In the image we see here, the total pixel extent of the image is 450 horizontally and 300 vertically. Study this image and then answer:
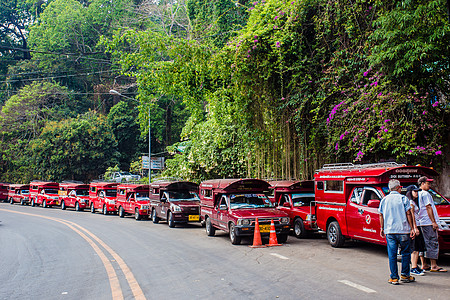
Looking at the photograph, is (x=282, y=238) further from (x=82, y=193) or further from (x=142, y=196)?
(x=82, y=193)

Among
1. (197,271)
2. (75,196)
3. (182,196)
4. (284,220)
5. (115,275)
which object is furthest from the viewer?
(75,196)

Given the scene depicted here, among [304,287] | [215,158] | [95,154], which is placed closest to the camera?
[304,287]

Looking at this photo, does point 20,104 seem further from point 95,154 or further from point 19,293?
point 19,293

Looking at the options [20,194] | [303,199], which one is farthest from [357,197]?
[20,194]

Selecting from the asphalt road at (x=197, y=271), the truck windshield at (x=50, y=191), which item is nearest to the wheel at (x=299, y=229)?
the asphalt road at (x=197, y=271)

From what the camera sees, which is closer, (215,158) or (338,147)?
(338,147)

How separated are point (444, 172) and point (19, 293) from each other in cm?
1295

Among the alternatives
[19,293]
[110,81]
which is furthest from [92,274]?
[110,81]

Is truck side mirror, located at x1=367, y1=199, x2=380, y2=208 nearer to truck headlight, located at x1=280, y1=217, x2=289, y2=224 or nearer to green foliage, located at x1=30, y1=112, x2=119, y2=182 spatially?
truck headlight, located at x1=280, y1=217, x2=289, y2=224

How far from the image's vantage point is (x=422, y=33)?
1141 centimetres

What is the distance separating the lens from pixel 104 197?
27.5 metres

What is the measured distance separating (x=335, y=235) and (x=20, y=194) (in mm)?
36377

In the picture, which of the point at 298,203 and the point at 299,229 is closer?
the point at 299,229

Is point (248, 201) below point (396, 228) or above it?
above
